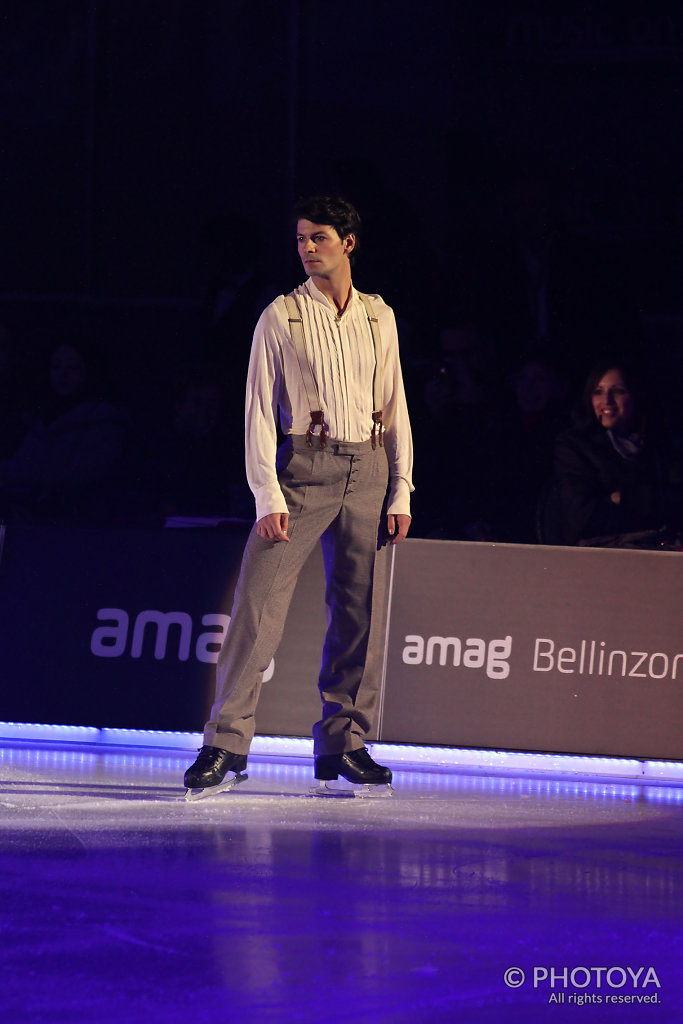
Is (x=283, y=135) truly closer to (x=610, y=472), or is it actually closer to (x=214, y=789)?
(x=610, y=472)

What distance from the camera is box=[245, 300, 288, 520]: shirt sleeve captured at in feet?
15.1

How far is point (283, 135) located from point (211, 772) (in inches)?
218

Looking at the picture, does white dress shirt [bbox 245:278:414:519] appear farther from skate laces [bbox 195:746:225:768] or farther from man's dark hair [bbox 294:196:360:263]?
skate laces [bbox 195:746:225:768]

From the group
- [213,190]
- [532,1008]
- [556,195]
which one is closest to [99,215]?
[213,190]

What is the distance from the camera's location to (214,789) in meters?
4.60

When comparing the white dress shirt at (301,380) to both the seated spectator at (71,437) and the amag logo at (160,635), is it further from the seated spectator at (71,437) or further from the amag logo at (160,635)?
the seated spectator at (71,437)

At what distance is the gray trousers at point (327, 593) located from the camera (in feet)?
15.3

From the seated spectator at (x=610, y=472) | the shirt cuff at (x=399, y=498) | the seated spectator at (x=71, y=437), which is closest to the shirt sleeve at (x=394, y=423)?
the shirt cuff at (x=399, y=498)

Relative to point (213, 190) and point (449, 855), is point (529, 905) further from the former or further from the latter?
point (213, 190)

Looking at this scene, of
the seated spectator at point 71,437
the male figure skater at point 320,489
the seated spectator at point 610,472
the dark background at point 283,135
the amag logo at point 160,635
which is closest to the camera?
the male figure skater at point 320,489

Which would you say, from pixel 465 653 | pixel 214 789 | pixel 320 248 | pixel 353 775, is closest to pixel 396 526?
pixel 465 653

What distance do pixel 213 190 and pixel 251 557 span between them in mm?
4805

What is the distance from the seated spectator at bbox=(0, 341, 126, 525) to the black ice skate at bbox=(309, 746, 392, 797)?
2568 mm

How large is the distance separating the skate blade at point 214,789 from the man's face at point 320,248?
1.92m
